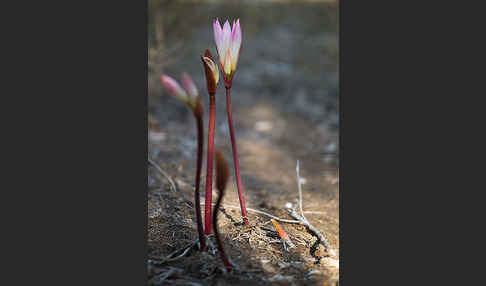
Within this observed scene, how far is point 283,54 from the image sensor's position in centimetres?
706

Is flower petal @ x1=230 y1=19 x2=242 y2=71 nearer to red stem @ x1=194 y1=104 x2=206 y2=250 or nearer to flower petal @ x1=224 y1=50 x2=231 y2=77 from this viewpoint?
flower petal @ x1=224 y1=50 x2=231 y2=77

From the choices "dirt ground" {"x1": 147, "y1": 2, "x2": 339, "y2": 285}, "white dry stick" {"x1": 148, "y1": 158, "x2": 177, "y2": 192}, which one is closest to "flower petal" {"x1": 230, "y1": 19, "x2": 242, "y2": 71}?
"dirt ground" {"x1": 147, "y1": 2, "x2": 339, "y2": 285}

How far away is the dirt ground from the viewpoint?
1.87 metres

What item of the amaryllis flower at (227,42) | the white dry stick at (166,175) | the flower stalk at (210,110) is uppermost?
the amaryllis flower at (227,42)

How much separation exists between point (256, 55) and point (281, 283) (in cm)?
549

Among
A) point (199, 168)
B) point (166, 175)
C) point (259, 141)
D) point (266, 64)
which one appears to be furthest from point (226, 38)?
point (266, 64)

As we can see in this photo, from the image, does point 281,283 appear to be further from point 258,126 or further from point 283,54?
point 283,54

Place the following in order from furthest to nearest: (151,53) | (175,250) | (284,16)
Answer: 1. (284,16)
2. (151,53)
3. (175,250)

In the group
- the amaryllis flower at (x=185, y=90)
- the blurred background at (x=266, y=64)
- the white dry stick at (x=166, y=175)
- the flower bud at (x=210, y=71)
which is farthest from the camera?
the blurred background at (x=266, y=64)

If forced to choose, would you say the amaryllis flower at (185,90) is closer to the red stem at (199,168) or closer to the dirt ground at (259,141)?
the red stem at (199,168)

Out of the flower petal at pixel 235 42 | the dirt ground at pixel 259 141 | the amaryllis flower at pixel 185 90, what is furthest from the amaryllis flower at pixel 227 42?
the dirt ground at pixel 259 141

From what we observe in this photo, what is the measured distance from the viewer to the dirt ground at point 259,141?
6.15ft

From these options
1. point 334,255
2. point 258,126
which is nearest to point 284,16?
point 258,126

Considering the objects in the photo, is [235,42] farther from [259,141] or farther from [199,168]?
[259,141]
